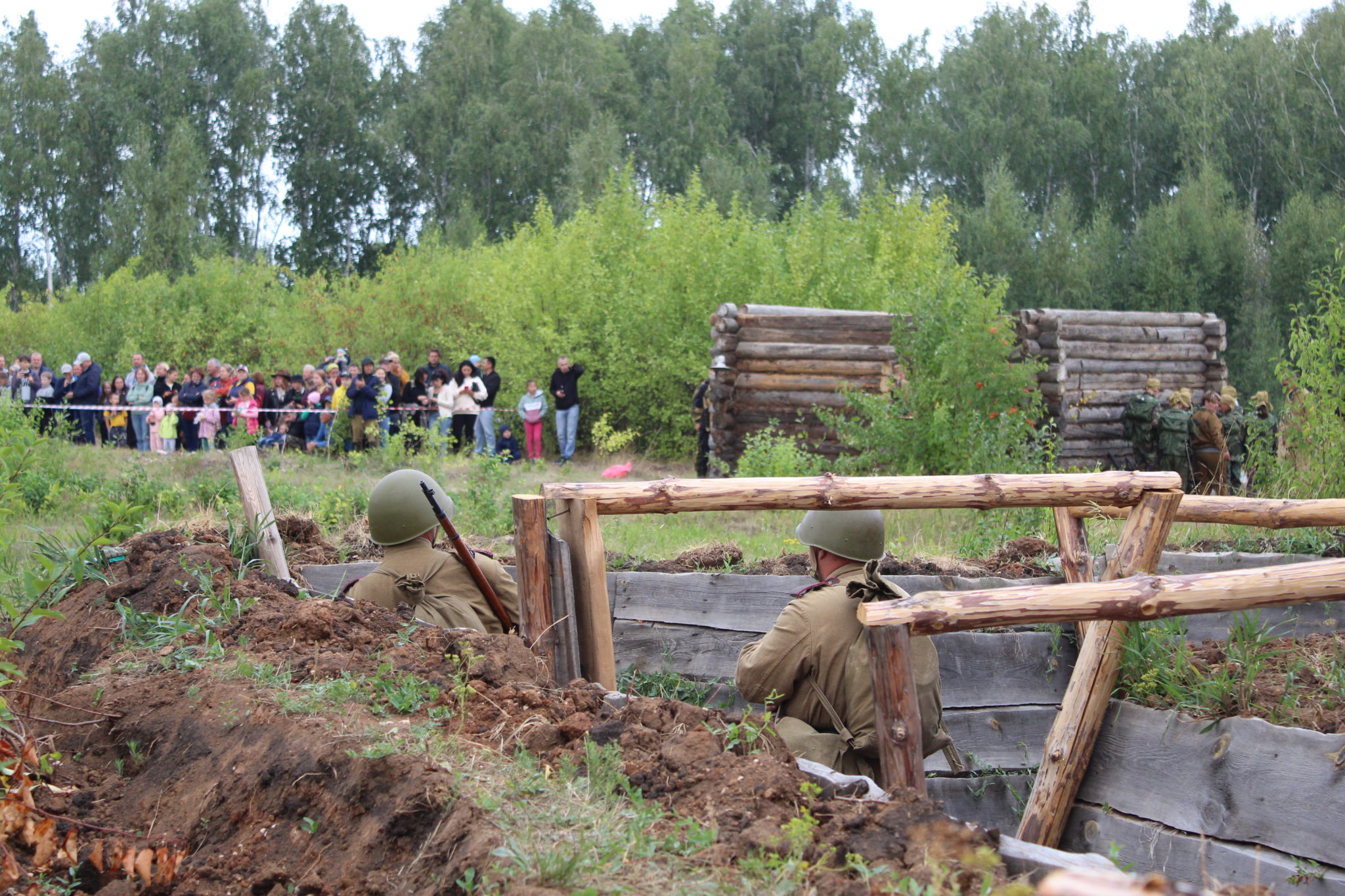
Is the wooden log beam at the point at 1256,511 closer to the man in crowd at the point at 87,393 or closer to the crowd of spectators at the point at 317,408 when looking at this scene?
the crowd of spectators at the point at 317,408

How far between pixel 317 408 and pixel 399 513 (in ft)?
41.8

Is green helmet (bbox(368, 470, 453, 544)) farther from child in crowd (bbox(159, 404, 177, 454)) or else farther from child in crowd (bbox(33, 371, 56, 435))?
child in crowd (bbox(33, 371, 56, 435))

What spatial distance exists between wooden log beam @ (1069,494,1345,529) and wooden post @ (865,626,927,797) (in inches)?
74.6

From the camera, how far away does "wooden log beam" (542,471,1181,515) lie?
5.04 m

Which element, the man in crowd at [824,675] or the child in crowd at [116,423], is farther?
the child in crowd at [116,423]

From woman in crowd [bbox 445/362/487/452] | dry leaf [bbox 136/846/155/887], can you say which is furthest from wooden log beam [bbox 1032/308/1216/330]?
dry leaf [bbox 136/846/155/887]

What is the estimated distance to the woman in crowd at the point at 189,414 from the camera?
1803 centimetres

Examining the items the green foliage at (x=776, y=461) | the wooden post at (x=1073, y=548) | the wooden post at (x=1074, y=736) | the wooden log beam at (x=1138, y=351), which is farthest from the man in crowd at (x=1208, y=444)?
the wooden post at (x=1074, y=736)

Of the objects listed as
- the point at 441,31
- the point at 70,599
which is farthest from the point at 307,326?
the point at 441,31

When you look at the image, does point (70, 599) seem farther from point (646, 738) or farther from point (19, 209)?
point (19, 209)

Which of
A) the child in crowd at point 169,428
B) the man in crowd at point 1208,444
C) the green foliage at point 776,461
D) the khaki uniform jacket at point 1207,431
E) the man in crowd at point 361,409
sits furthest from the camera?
the child in crowd at point 169,428

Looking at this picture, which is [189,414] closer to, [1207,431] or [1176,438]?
[1176,438]

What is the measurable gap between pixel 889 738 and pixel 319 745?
7.14 feet

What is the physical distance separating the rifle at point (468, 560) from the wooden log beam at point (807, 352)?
11600mm
